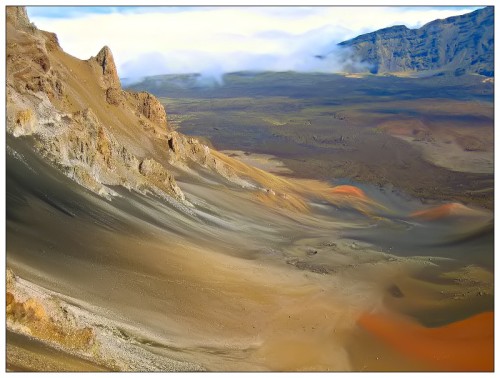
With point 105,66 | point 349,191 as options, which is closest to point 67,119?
point 105,66

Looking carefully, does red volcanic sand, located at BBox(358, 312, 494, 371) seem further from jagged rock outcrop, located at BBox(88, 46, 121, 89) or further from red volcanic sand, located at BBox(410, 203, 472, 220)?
red volcanic sand, located at BBox(410, 203, 472, 220)

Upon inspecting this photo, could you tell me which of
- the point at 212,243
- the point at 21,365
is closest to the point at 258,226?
Answer: the point at 212,243

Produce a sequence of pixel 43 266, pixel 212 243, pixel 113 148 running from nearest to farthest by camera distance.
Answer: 1. pixel 43 266
2. pixel 212 243
3. pixel 113 148

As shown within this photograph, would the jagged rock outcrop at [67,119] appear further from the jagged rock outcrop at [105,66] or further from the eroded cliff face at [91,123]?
the jagged rock outcrop at [105,66]

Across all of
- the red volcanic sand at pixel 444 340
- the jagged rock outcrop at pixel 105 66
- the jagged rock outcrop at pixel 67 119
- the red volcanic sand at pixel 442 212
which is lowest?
the red volcanic sand at pixel 442 212

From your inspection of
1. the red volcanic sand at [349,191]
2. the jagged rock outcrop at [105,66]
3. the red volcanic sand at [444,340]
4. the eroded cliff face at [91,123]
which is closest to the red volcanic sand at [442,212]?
the red volcanic sand at [349,191]

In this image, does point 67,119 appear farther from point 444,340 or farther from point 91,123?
point 444,340

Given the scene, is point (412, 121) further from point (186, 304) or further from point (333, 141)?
point (186, 304)
